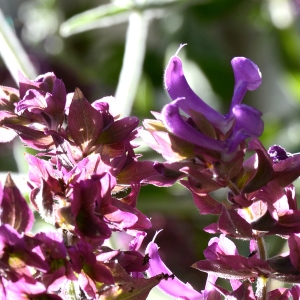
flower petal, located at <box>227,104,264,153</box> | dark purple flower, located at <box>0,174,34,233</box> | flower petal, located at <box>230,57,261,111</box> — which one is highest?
flower petal, located at <box>230,57,261,111</box>

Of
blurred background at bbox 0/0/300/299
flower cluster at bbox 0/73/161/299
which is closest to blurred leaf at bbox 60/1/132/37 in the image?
blurred background at bbox 0/0/300/299

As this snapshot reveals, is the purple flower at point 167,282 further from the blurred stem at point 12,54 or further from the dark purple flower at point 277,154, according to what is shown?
the blurred stem at point 12,54

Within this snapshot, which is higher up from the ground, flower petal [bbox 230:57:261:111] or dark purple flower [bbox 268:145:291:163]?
flower petal [bbox 230:57:261:111]

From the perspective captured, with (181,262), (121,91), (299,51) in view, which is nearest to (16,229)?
(121,91)

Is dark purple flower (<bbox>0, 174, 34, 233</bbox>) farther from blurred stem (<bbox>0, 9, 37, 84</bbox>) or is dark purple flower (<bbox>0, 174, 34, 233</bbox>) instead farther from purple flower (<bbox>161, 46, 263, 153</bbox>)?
blurred stem (<bbox>0, 9, 37, 84</bbox>)

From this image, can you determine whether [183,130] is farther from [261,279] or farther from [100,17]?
[100,17]

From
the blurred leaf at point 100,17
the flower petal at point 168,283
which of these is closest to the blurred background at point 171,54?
the blurred leaf at point 100,17

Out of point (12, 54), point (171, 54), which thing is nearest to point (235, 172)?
point (12, 54)
